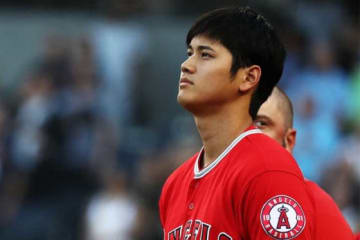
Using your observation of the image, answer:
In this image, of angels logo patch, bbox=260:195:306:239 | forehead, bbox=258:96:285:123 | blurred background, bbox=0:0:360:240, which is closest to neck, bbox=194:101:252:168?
angels logo patch, bbox=260:195:306:239

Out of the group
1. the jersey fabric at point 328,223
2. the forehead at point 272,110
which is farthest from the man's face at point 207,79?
the forehead at point 272,110

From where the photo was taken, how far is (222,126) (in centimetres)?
399

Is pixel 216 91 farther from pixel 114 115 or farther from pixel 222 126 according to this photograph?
pixel 114 115

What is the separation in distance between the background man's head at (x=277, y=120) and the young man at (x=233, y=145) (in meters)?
0.87

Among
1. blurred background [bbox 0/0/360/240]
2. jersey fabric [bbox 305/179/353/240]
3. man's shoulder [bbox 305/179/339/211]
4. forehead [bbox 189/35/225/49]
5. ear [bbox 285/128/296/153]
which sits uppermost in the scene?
blurred background [bbox 0/0/360/240]

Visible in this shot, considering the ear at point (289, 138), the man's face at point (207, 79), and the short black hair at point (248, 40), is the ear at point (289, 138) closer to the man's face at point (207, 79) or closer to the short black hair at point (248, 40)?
the short black hair at point (248, 40)

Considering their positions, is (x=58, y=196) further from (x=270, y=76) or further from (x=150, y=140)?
(x=270, y=76)

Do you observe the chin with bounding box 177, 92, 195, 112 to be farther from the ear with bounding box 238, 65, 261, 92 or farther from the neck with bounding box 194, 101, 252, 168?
the ear with bounding box 238, 65, 261, 92

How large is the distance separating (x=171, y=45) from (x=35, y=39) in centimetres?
171

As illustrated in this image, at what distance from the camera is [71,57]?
10117 millimetres

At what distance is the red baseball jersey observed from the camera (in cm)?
352

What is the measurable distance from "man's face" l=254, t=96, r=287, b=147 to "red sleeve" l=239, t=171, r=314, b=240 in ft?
4.51

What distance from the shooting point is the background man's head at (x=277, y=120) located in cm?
498

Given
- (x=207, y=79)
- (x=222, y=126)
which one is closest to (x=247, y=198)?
(x=222, y=126)
